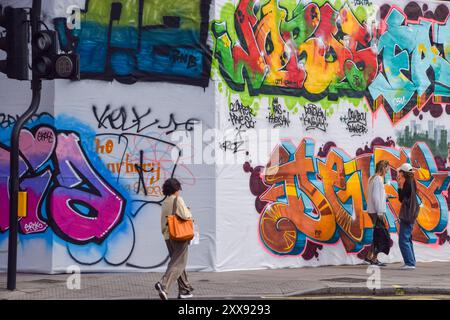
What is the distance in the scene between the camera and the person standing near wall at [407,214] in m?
16.9

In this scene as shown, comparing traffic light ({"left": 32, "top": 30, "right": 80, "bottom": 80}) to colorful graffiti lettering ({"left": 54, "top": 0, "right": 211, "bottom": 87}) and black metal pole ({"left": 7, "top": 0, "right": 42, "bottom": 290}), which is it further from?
colorful graffiti lettering ({"left": 54, "top": 0, "right": 211, "bottom": 87})

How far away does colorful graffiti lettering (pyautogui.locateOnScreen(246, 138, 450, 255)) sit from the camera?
16938 mm

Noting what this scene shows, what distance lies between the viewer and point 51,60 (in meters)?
13.3

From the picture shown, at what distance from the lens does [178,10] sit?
16125 millimetres

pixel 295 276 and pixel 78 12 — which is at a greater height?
pixel 78 12

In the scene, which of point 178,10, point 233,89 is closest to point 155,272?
point 233,89

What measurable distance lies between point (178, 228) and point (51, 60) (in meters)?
3.13

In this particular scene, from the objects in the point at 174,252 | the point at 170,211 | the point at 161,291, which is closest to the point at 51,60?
the point at 170,211

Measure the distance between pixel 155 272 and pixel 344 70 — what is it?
5.54m

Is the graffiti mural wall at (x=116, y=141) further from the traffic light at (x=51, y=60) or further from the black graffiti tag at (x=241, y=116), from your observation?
the traffic light at (x=51, y=60)

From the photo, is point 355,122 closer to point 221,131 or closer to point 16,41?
point 221,131
